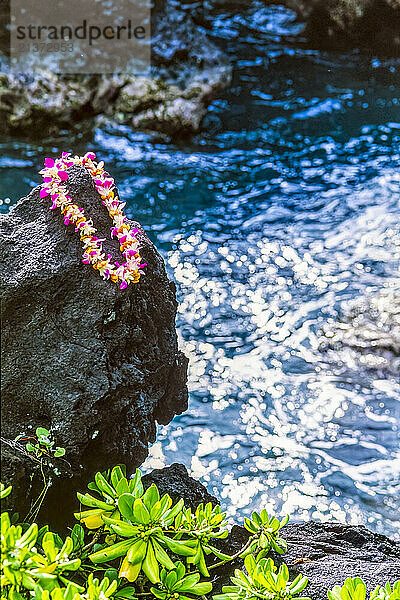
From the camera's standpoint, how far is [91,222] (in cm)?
288

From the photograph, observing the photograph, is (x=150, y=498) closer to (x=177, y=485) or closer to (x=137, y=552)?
(x=137, y=552)

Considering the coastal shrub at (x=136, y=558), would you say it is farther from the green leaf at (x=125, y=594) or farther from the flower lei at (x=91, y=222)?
the flower lei at (x=91, y=222)

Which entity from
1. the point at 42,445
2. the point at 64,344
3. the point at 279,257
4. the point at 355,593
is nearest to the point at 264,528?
the point at 355,593

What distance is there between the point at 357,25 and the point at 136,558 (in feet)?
27.4

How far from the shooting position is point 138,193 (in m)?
6.10

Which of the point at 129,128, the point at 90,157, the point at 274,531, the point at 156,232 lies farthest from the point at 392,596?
the point at 129,128

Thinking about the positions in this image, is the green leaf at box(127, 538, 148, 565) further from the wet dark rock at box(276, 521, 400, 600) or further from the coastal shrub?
the wet dark rock at box(276, 521, 400, 600)

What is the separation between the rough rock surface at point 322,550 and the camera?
2705 millimetres

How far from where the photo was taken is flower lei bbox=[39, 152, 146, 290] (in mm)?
2791

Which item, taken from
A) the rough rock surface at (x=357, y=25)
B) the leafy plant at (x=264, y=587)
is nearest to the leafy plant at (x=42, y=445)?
the leafy plant at (x=264, y=587)

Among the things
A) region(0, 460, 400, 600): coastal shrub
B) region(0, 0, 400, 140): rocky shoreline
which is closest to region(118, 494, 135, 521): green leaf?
region(0, 460, 400, 600): coastal shrub

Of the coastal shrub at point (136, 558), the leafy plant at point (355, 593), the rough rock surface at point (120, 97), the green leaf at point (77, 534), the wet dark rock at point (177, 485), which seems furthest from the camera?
the rough rock surface at point (120, 97)

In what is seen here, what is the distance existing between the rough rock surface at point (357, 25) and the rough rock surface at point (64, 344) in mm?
6920

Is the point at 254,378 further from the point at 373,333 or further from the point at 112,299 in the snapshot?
the point at 112,299
